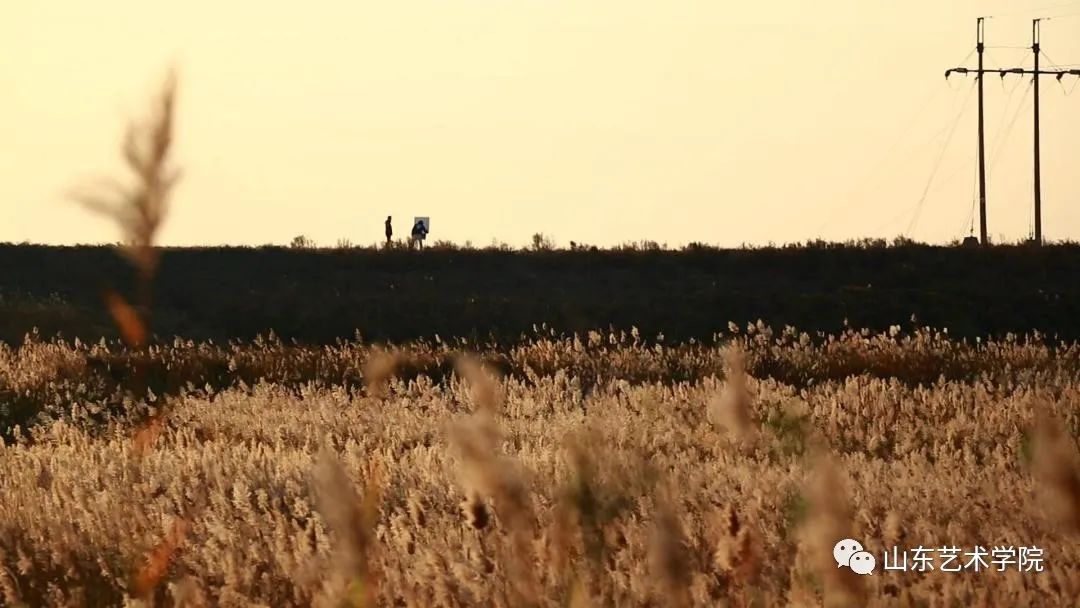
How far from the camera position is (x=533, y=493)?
682 centimetres

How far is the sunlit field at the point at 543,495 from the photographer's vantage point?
4090 mm

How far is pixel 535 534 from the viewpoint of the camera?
19.7ft

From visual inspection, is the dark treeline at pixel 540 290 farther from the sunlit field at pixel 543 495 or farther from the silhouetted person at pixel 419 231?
the sunlit field at pixel 543 495

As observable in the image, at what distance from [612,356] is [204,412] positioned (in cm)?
534

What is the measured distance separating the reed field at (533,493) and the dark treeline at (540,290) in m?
17.0

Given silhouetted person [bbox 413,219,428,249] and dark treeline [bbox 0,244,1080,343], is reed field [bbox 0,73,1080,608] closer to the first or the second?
dark treeline [bbox 0,244,1080,343]

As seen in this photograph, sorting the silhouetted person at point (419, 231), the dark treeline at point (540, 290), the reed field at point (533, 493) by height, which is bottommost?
the reed field at point (533, 493)

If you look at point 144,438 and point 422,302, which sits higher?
point 422,302

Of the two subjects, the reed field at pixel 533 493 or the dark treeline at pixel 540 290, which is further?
the dark treeline at pixel 540 290

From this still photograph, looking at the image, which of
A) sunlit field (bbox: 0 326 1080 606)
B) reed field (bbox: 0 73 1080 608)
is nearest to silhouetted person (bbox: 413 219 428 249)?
sunlit field (bbox: 0 326 1080 606)

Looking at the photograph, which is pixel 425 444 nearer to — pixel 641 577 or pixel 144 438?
pixel 144 438

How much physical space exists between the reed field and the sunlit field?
0.06 ft

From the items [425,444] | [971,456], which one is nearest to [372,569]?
[971,456]

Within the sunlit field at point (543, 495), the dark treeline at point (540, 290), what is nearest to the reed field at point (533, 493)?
the sunlit field at point (543, 495)
